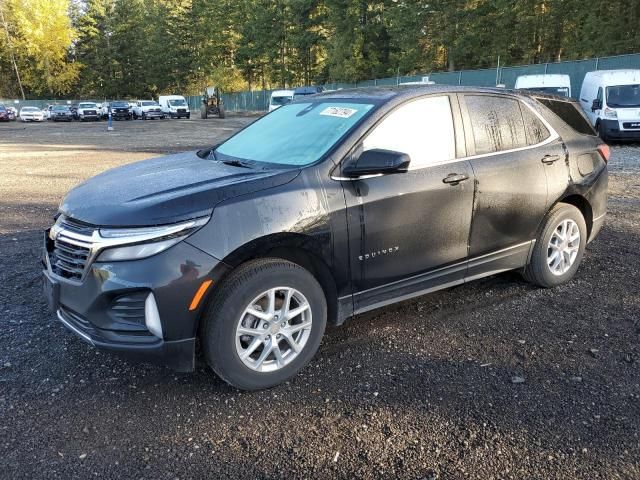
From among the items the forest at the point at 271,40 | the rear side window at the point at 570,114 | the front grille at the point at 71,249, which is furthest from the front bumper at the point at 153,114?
the front grille at the point at 71,249

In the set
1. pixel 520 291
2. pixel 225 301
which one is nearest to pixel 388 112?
pixel 225 301

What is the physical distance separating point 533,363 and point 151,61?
262ft

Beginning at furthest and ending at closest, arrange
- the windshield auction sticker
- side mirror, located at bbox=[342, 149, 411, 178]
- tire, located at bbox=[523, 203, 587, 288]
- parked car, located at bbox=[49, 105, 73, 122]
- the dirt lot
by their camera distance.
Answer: parked car, located at bbox=[49, 105, 73, 122], tire, located at bbox=[523, 203, 587, 288], the windshield auction sticker, side mirror, located at bbox=[342, 149, 411, 178], the dirt lot

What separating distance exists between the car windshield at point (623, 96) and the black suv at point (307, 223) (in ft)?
45.6

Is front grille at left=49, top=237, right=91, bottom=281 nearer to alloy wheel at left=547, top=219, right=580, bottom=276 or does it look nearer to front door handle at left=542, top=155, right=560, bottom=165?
front door handle at left=542, top=155, right=560, bottom=165

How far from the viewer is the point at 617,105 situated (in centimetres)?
1630

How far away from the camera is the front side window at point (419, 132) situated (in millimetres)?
3605

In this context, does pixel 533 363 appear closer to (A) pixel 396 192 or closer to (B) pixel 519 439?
(B) pixel 519 439

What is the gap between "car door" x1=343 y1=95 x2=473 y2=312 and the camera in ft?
11.2

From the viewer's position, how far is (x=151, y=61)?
244ft

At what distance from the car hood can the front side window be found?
727 millimetres

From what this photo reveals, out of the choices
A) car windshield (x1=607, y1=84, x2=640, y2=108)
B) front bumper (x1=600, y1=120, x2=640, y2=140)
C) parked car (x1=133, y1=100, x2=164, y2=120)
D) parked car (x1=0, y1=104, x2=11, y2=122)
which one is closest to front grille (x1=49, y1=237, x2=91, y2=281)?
front bumper (x1=600, y1=120, x2=640, y2=140)

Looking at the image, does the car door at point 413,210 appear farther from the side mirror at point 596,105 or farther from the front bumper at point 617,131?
the side mirror at point 596,105

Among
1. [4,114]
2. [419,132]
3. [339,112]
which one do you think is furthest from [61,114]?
[419,132]
